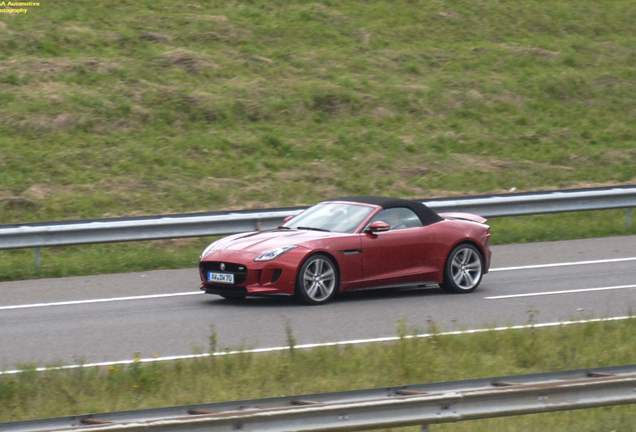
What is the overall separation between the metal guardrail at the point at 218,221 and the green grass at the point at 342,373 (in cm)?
702

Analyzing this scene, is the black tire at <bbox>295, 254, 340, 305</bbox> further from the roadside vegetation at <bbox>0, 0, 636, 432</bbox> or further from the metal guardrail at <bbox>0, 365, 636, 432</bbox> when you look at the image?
the metal guardrail at <bbox>0, 365, 636, 432</bbox>

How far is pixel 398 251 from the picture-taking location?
38.8 ft

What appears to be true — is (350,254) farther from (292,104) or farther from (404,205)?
(292,104)

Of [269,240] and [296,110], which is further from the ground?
[296,110]

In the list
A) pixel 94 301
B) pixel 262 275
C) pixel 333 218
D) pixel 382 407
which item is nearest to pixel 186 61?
pixel 94 301

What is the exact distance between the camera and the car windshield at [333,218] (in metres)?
11.8

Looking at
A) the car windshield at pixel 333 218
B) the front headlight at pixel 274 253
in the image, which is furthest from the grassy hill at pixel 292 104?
the front headlight at pixel 274 253

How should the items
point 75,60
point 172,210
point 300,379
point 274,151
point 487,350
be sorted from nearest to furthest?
1. point 300,379
2. point 487,350
3. point 172,210
4. point 274,151
5. point 75,60

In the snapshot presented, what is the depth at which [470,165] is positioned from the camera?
22719 millimetres

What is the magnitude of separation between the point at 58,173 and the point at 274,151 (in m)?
5.23

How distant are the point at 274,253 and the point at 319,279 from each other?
0.69 meters

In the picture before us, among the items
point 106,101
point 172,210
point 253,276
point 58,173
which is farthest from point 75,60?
point 253,276

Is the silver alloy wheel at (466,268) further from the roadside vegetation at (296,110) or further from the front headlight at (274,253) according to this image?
the roadside vegetation at (296,110)

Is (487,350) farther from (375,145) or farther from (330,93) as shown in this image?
(330,93)
